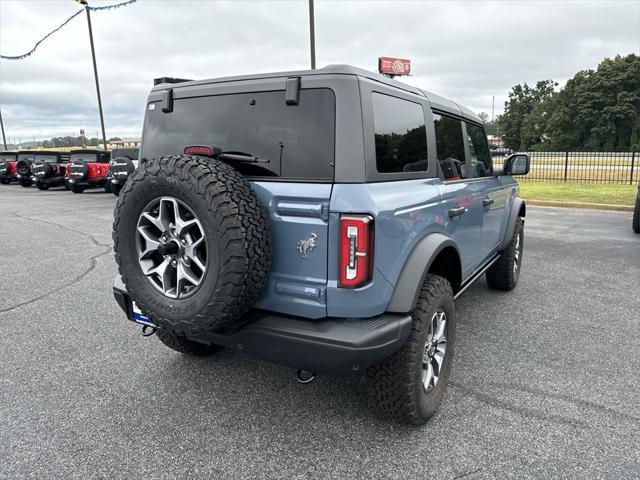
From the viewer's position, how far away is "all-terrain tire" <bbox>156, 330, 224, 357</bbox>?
10.5 ft

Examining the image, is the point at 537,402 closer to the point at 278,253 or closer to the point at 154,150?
the point at 278,253

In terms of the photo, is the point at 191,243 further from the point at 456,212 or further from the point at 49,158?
the point at 49,158

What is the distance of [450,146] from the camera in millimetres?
3322

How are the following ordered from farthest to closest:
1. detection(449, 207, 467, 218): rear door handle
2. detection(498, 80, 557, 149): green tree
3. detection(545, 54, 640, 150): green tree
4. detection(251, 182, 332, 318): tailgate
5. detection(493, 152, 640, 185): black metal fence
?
detection(498, 80, 557, 149): green tree → detection(545, 54, 640, 150): green tree → detection(493, 152, 640, 185): black metal fence → detection(449, 207, 467, 218): rear door handle → detection(251, 182, 332, 318): tailgate

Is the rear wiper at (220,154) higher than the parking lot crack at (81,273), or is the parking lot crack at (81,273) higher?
the rear wiper at (220,154)

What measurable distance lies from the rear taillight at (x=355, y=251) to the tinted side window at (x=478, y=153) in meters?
1.88

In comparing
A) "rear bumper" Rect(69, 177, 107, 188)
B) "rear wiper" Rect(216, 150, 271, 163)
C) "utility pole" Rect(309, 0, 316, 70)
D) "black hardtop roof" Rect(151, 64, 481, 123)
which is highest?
"utility pole" Rect(309, 0, 316, 70)

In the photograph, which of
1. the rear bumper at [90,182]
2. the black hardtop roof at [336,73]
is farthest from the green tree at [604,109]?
the black hardtop roof at [336,73]

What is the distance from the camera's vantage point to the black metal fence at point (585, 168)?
17.9 m

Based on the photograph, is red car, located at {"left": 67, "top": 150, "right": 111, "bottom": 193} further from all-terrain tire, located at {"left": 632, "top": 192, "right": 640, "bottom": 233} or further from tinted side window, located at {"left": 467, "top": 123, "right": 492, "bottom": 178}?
all-terrain tire, located at {"left": 632, "top": 192, "right": 640, "bottom": 233}

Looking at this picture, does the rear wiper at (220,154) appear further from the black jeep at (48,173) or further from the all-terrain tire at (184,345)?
the black jeep at (48,173)

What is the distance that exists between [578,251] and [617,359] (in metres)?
3.99

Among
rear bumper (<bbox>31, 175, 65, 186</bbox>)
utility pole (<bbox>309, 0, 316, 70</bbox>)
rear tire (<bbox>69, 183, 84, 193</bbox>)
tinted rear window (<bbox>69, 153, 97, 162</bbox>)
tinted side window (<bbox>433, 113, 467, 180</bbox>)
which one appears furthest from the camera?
rear bumper (<bbox>31, 175, 65, 186</bbox>)

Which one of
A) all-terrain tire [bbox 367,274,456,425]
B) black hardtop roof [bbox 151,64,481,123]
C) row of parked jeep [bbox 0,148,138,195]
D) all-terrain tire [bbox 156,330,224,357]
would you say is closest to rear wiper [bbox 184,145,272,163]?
black hardtop roof [bbox 151,64,481,123]
